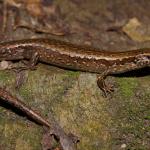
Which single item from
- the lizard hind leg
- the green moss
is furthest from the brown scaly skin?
the green moss

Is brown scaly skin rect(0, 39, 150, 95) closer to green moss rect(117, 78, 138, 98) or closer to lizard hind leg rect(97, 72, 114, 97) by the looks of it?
lizard hind leg rect(97, 72, 114, 97)

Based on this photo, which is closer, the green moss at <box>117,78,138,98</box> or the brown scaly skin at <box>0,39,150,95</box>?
the green moss at <box>117,78,138,98</box>

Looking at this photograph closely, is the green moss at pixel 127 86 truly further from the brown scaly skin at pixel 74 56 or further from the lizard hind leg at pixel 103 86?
the brown scaly skin at pixel 74 56

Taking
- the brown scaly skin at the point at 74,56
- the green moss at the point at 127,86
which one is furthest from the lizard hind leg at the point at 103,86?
the brown scaly skin at the point at 74,56

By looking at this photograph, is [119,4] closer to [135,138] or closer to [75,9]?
[75,9]

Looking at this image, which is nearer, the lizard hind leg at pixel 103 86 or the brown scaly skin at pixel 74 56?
the lizard hind leg at pixel 103 86
